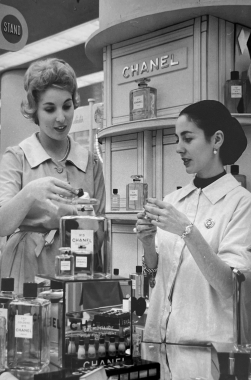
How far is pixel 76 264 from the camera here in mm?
1291

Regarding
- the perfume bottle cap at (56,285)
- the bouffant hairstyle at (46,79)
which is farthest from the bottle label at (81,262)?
the bouffant hairstyle at (46,79)

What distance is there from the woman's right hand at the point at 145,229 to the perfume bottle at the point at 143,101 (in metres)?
0.85

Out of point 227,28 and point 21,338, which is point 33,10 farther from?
point 21,338

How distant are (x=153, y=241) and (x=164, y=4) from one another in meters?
1.07

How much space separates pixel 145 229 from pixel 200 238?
0.76 feet

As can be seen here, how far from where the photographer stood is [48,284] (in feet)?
4.30

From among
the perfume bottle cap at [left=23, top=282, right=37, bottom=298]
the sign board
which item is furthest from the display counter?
the sign board

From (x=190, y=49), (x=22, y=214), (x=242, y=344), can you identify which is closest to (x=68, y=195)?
(x=22, y=214)

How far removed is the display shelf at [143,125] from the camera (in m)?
2.02

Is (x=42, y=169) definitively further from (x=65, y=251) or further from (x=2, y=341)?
(x=2, y=341)

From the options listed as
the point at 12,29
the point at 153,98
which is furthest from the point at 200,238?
the point at 12,29

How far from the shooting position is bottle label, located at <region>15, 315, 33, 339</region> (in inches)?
45.3

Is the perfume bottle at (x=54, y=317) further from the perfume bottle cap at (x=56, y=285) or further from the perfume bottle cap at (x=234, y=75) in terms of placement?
the perfume bottle cap at (x=234, y=75)

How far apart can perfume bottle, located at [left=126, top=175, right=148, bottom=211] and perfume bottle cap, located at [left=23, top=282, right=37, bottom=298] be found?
47.7 inches
